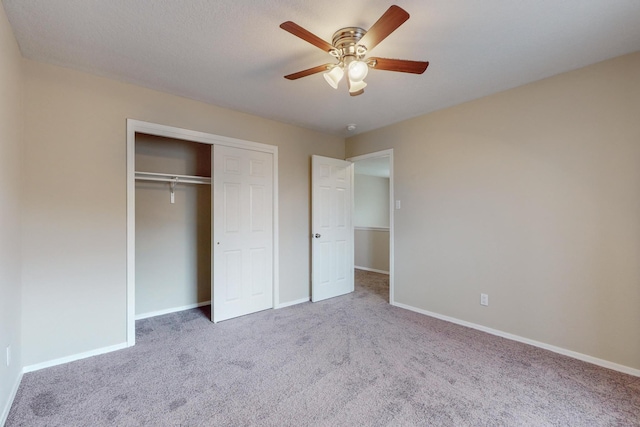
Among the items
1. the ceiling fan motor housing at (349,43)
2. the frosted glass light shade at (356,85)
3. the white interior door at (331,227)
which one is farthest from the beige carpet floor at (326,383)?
the ceiling fan motor housing at (349,43)

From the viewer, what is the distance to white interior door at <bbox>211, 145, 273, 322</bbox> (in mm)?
3291

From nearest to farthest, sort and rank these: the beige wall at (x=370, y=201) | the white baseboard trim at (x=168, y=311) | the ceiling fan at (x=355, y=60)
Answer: the ceiling fan at (x=355, y=60), the white baseboard trim at (x=168, y=311), the beige wall at (x=370, y=201)

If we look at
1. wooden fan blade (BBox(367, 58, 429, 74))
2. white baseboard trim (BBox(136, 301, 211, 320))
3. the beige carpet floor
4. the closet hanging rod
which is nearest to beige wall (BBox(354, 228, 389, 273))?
the beige carpet floor

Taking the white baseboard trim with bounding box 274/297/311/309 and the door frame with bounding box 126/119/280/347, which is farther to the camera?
the white baseboard trim with bounding box 274/297/311/309

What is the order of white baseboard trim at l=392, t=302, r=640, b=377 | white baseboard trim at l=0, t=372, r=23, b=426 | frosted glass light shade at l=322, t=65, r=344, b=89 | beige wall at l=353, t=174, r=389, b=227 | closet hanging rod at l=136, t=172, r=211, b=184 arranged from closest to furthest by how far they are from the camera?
1. white baseboard trim at l=0, t=372, r=23, b=426
2. frosted glass light shade at l=322, t=65, r=344, b=89
3. white baseboard trim at l=392, t=302, r=640, b=377
4. closet hanging rod at l=136, t=172, r=211, b=184
5. beige wall at l=353, t=174, r=389, b=227

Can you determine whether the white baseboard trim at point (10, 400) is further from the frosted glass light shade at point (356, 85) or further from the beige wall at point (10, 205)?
the frosted glass light shade at point (356, 85)

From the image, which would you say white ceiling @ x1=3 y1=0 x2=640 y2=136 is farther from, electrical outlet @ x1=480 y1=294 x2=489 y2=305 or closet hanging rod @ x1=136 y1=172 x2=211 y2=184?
electrical outlet @ x1=480 y1=294 x2=489 y2=305

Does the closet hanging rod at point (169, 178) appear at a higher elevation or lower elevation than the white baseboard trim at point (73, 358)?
higher

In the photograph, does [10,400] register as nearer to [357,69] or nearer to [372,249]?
[357,69]

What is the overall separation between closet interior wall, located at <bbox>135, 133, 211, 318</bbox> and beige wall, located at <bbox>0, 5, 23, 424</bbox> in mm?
1291

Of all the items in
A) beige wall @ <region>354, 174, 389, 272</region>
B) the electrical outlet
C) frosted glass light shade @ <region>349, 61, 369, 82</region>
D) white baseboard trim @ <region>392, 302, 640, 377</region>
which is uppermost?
frosted glass light shade @ <region>349, 61, 369, 82</region>

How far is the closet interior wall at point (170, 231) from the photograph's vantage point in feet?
11.3

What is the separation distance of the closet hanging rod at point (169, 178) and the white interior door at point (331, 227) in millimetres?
1513

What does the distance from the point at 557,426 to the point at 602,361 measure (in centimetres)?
114
